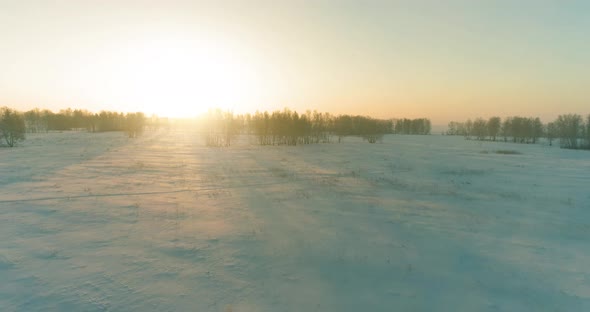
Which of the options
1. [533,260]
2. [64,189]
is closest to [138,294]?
[533,260]

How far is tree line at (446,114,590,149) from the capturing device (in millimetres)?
87363

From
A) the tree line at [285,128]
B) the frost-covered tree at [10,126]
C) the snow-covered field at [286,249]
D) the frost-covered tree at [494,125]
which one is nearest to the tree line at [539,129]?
the frost-covered tree at [494,125]

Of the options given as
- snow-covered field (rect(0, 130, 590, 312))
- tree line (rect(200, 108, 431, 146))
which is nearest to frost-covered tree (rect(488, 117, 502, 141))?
tree line (rect(200, 108, 431, 146))

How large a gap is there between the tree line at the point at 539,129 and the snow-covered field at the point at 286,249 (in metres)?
94.7

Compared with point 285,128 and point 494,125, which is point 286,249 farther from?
point 494,125

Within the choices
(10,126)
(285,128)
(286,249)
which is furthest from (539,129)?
(10,126)

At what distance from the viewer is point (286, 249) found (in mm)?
9898

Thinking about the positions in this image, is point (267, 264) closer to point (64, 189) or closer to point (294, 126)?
point (64, 189)

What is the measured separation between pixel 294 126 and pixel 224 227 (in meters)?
66.8

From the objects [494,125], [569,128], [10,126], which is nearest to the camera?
[10,126]

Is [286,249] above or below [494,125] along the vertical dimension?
below

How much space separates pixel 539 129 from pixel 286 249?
139976mm

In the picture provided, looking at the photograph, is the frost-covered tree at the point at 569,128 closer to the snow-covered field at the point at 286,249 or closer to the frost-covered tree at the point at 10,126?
the snow-covered field at the point at 286,249

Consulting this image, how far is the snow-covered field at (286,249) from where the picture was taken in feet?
23.1
